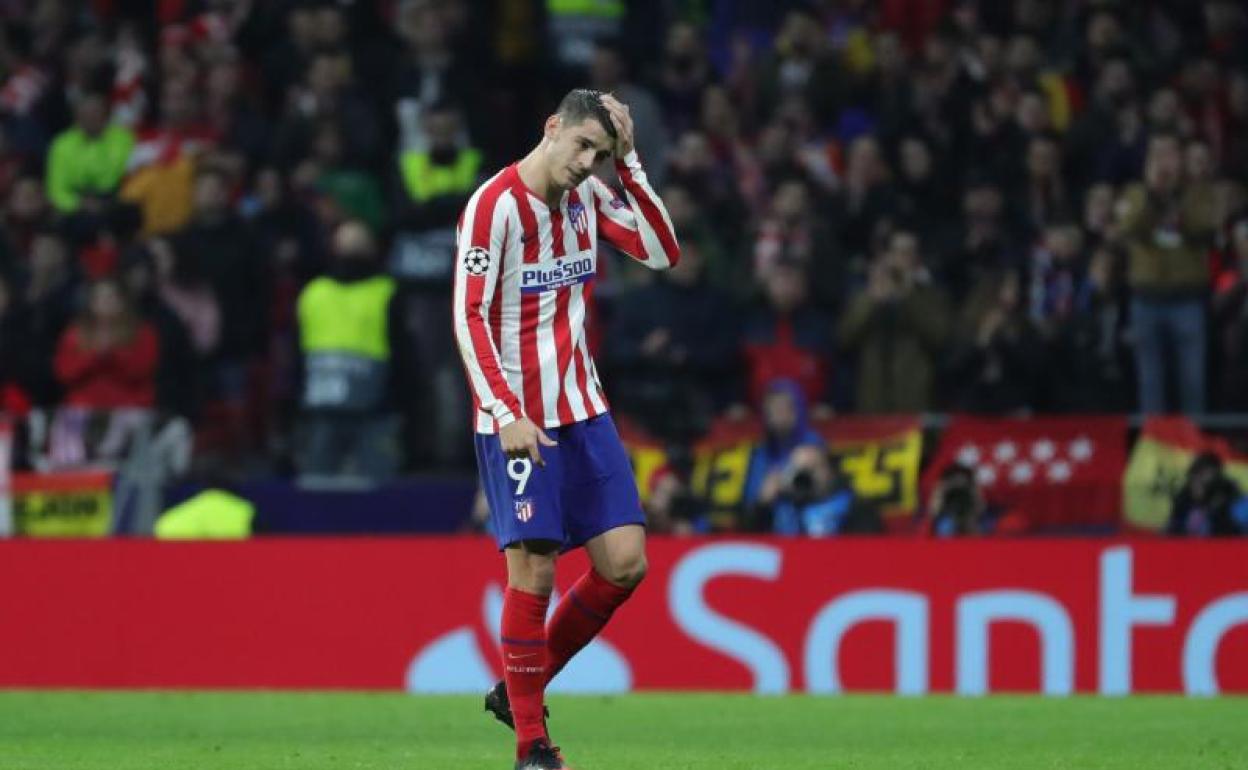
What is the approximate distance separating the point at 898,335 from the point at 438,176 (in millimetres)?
2965

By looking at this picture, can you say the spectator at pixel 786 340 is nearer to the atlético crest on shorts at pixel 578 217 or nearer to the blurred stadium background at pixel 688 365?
the blurred stadium background at pixel 688 365

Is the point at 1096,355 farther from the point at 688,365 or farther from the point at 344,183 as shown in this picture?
the point at 344,183

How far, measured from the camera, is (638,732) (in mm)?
10227

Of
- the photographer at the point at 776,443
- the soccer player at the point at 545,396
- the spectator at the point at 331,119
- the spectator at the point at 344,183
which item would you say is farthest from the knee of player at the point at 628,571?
the spectator at the point at 331,119

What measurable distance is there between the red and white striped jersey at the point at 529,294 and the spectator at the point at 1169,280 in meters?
6.53

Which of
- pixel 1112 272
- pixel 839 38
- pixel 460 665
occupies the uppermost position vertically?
pixel 839 38

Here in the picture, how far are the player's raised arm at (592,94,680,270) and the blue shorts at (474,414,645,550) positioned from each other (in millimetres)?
614

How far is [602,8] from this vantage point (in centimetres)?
1675

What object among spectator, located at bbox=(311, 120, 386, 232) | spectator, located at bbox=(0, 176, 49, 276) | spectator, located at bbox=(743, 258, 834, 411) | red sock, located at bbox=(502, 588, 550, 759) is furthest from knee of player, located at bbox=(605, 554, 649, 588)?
spectator, located at bbox=(0, 176, 49, 276)

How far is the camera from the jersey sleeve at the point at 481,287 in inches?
310

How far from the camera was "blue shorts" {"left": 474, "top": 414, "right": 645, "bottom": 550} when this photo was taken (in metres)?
7.99

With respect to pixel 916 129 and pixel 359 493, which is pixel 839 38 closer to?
pixel 916 129

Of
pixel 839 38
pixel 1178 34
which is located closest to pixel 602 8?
pixel 839 38

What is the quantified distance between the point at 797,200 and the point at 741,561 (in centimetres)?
328
